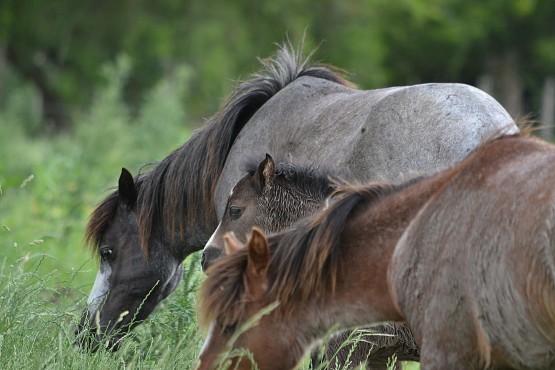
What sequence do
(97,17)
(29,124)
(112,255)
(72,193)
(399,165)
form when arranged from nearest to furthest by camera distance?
(399,165)
(112,255)
(72,193)
(29,124)
(97,17)

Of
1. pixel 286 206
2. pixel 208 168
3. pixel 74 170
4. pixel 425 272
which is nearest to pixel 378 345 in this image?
pixel 286 206

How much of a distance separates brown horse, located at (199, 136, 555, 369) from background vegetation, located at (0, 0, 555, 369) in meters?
0.86

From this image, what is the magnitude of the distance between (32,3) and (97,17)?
1887mm

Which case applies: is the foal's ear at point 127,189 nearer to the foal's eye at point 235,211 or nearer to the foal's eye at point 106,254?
the foal's eye at point 106,254

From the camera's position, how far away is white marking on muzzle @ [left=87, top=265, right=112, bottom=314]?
6.27m

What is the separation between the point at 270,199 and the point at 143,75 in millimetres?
26839

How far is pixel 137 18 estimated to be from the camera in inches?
1170

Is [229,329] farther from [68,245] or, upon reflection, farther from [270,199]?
[68,245]

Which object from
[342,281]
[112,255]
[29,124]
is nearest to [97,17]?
[29,124]

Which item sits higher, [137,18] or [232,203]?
[137,18]

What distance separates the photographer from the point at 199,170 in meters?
6.46

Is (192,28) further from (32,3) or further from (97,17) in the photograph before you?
(32,3)

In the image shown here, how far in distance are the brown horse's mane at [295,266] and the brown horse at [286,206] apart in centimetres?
100

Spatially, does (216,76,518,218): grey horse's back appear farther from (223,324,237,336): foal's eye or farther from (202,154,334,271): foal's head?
(223,324,237,336): foal's eye
